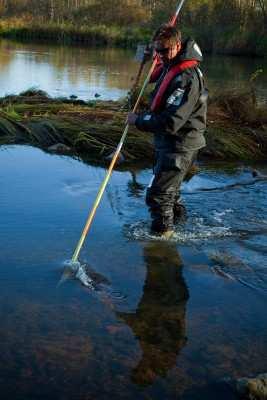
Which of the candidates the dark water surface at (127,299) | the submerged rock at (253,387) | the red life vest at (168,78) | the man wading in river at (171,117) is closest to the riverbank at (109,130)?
the dark water surface at (127,299)

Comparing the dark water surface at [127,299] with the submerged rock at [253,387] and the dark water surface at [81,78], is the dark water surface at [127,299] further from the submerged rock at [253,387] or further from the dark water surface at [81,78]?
the dark water surface at [81,78]

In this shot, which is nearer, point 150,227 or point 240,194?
point 150,227

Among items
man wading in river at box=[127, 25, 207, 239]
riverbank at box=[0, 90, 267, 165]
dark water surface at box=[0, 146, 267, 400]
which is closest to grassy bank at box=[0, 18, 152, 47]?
riverbank at box=[0, 90, 267, 165]

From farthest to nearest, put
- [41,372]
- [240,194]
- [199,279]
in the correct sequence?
[240,194] < [199,279] < [41,372]

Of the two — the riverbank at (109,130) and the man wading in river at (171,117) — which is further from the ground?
the man wading in river at (171,117)

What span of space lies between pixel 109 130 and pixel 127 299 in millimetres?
5213

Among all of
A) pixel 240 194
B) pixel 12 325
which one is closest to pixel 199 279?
pixel 12 325

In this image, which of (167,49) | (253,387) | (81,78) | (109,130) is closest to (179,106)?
(167,49)

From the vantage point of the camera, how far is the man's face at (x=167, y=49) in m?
5.15

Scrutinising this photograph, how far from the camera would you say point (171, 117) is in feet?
16.8

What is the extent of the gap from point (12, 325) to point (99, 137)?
18.4 feet

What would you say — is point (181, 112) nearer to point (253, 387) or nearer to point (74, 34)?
point (253, 387)

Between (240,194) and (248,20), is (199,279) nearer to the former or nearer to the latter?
(240,194)

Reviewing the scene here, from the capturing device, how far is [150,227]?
5.86 metres
